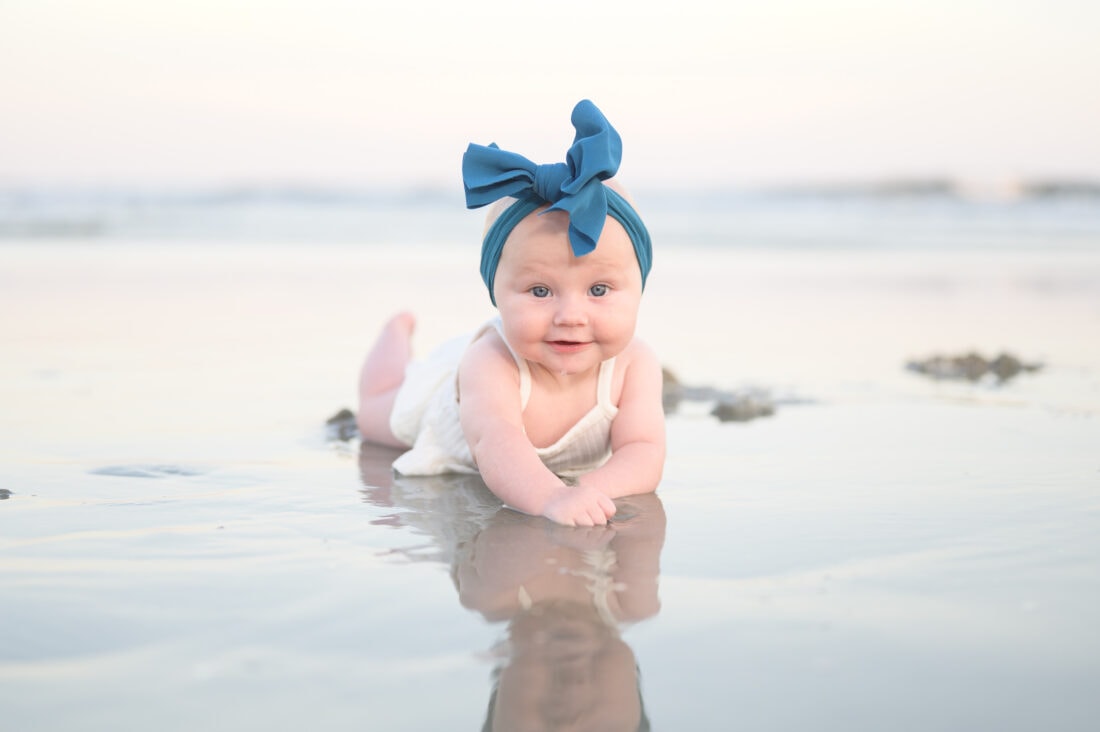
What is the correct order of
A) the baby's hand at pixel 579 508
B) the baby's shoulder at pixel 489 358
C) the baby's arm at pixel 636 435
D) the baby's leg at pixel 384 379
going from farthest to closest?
the baby's leg at pixel 384 379
the baby's shoulder at pixel 489 358
the baby's arm at pixel 636 435
the baby's hand at pixel 579 508

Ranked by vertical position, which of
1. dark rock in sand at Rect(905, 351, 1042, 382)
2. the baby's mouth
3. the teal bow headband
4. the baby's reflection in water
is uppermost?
the teal bow headband

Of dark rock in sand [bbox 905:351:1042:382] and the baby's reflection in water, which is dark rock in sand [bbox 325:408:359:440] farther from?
dark rock in sand [bbox 905:351:1042:382]

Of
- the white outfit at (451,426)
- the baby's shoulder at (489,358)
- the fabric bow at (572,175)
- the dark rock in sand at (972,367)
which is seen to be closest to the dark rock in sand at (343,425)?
the white outfit at (451,426)

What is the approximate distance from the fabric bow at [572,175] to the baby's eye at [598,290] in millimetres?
179

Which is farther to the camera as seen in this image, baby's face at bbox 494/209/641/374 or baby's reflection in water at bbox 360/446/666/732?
baby's face at bbox 494/209/641/374

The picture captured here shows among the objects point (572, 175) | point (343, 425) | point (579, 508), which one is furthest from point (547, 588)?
point (343, 425)

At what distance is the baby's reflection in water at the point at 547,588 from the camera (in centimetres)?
174

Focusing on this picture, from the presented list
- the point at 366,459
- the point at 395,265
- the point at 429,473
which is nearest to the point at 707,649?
the point at 429,473

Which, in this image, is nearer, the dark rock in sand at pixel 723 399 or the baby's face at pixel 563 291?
the baby's face at pixel 563 291

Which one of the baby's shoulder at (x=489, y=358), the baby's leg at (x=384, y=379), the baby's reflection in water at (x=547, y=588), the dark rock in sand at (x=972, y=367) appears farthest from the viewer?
the dark rock in sand at (x=972, y=367)

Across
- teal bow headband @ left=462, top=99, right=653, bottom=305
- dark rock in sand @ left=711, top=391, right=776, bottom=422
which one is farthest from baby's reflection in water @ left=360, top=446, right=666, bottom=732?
dark rock in sand @ left=711, top=391, right=776, bottom=422

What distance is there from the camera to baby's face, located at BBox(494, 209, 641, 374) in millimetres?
3016

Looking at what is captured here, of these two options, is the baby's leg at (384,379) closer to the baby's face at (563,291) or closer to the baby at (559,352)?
the baby at (559,352)

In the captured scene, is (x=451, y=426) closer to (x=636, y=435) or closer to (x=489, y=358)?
(x=489, y=358)
